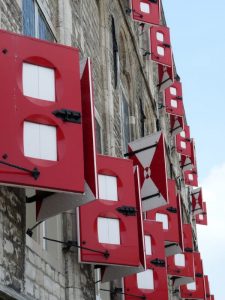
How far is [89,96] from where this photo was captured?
34.0 feet

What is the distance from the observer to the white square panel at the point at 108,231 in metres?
12.2

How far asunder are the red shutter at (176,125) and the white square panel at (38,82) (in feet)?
72.3

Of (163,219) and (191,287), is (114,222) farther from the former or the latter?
(191,287)

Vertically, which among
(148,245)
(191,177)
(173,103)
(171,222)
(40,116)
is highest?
(173,103)

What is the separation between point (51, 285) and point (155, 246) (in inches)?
184

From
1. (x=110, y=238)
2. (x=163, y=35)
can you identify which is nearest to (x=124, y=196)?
(x=110, y=238)

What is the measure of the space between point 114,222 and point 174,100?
17.4m

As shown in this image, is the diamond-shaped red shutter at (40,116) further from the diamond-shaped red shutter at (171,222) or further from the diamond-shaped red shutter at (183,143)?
the diamond-shaped red shutter at (183,143)

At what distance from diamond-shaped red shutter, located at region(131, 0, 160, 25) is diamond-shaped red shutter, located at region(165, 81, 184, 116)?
19.9 ft

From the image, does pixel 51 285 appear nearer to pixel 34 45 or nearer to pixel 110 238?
pixel 110 238

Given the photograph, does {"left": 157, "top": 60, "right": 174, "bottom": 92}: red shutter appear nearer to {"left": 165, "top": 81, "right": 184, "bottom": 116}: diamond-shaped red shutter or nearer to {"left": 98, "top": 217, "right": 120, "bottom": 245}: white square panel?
{"left": 165, "top": 81, "right": 184, "bottom": 116}: diamond-shaped red shutter

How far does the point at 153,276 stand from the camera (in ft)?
51.2

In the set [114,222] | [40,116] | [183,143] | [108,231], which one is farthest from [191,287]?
[40,116]

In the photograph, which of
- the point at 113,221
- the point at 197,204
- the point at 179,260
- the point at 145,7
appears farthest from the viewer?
the point at 197,204
